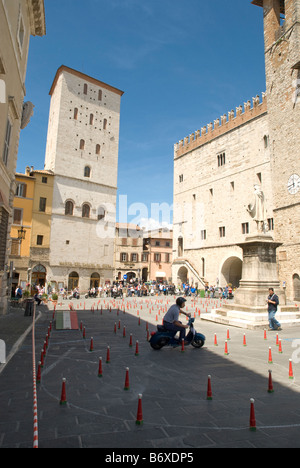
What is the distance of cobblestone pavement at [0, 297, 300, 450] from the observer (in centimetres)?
376

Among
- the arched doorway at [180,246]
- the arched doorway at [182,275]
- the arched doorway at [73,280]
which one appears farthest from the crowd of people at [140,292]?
the arched doorway at [180,246]

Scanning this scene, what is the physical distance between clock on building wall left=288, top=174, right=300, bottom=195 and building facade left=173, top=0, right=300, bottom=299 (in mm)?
86

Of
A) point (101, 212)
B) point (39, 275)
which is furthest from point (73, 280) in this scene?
point (101, 212)

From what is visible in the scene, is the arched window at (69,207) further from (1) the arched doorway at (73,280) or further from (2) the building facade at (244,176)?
(2) the building facade at (244,176)

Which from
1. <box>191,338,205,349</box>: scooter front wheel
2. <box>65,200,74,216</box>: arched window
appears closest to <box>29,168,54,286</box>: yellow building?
<box>65,200,74,216</box>: arched window

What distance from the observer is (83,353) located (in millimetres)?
8141

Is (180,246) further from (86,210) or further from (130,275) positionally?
(130,275)

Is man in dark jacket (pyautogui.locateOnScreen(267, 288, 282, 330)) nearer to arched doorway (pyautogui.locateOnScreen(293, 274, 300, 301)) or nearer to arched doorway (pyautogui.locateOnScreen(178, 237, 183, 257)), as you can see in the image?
arched doorway (pyautogui.locateOnScreen(293, 274, 300, 301))

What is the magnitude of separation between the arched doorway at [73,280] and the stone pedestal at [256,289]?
24.4 meters

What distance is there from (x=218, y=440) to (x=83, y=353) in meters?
5.18

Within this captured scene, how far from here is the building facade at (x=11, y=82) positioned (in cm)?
1188

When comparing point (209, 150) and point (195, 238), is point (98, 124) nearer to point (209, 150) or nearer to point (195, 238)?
point (209, 150)

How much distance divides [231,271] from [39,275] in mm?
21761
